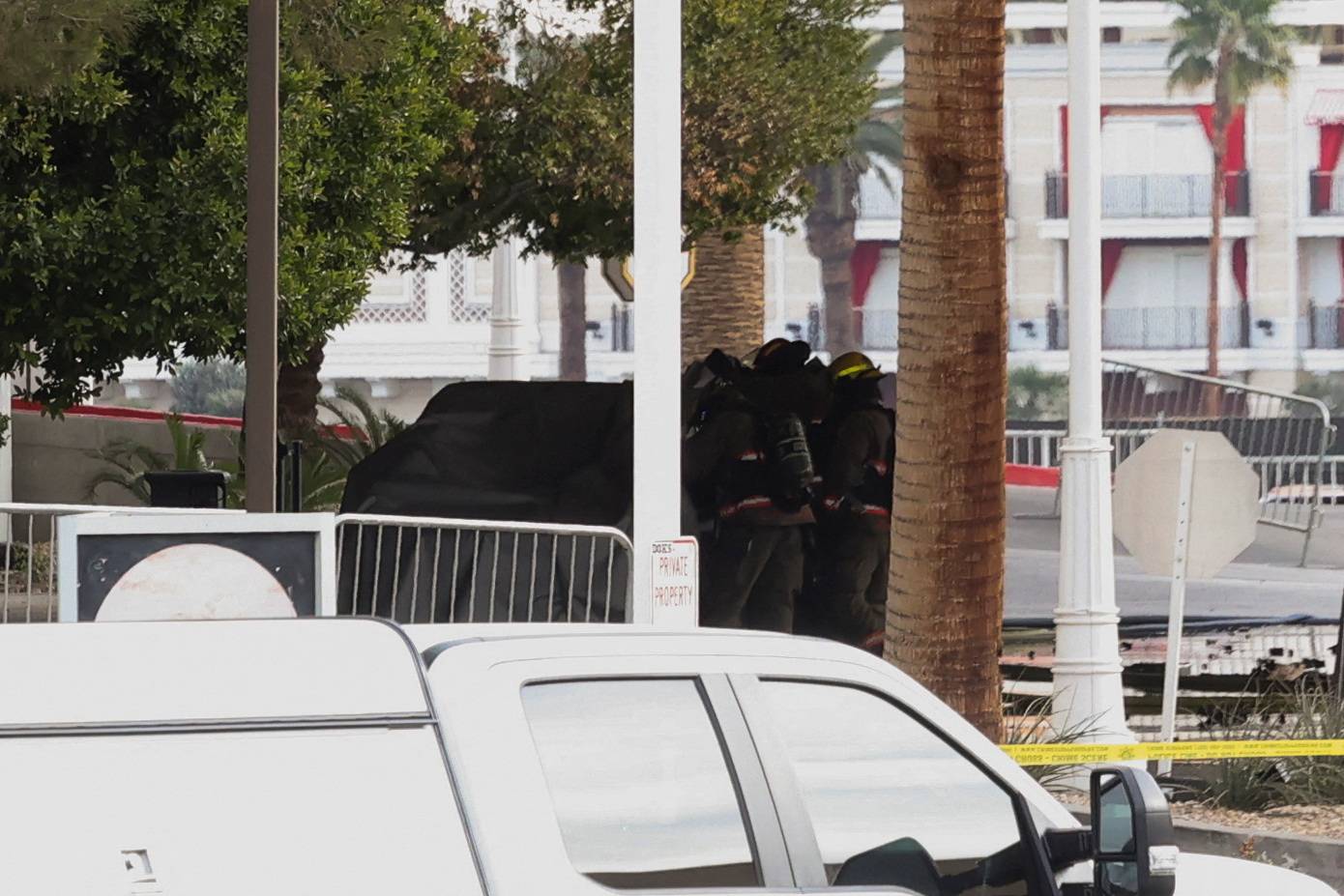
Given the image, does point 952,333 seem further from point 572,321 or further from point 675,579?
point 572,321

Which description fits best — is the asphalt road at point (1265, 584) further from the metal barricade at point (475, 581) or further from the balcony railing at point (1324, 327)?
the metal barricade at point (475, 581)

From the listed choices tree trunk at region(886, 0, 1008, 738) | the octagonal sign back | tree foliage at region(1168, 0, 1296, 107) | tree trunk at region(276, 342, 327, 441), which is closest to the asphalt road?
tree foliage at region(1168, 0, 1296, 107)

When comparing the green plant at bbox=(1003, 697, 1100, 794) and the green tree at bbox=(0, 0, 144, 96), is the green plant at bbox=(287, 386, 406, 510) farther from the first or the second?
the green tree at bbox=(0, 0, 144, 96)

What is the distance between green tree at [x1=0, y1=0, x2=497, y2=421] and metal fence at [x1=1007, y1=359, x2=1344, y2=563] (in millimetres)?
7735

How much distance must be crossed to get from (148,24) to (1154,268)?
16129mm

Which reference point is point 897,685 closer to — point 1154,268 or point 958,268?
point 958,268

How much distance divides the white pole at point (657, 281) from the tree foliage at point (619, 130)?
8224mm

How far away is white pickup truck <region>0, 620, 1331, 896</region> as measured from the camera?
290 centimetres

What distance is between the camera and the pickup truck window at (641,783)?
3.37 metres

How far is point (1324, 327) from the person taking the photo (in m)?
23.9

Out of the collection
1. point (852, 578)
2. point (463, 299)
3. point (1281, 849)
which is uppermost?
point (463, 299)

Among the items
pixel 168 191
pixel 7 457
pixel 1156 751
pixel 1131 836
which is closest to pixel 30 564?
pixel 168 191

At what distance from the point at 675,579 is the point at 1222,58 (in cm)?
1998

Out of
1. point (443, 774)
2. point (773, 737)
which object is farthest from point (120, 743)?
point (773, 737)
